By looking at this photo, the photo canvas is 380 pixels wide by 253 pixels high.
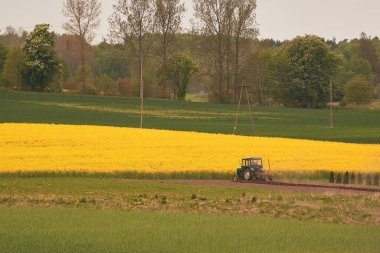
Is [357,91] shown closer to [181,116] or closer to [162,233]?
[181,116]

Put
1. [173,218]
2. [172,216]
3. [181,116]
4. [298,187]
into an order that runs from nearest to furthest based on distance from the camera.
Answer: [173,218], [172,216], [298,187], [181,116]

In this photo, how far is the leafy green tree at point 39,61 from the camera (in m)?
93.1

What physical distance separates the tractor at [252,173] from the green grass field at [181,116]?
2228cm

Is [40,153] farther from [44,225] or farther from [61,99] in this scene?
[61,99]

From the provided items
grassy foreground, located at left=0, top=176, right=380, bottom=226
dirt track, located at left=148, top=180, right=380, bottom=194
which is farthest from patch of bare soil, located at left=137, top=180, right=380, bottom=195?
grassy foreground, located at left=0, top=176, right=380, bottom=226

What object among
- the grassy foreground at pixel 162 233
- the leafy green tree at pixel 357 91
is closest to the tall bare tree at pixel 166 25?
the leafy green tree at pixel 357 91

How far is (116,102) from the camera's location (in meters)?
88.6

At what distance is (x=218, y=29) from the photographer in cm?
10588

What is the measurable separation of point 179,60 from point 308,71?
23.4 meters

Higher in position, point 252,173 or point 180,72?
point 180,72

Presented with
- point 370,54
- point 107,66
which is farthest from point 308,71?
point 370,54

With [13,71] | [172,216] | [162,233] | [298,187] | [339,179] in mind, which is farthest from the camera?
[13,71]

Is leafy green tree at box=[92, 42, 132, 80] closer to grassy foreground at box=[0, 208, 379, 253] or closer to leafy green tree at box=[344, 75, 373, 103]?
leafy green tree at box=[344, 75, 373, 103]

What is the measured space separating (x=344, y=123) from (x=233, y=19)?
28.9 metres
